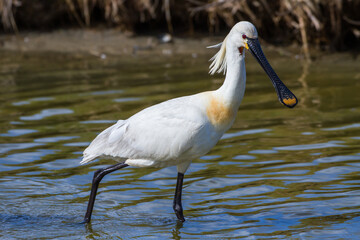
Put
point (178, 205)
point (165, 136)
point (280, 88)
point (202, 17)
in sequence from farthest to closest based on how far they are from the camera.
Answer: point (202, 17)
point (280, 88)
point (178, 205)
point (165, 136)

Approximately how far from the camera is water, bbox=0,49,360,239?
16.8 ft

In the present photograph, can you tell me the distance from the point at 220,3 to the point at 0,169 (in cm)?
596

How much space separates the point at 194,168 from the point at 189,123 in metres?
1.73

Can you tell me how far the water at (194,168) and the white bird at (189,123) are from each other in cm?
39

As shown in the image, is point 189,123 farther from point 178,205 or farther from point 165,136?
point 178,205

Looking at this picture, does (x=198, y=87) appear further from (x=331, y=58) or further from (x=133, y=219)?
(x=133, y=219)

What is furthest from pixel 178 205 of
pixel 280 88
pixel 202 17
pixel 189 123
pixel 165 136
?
pixel 202 17

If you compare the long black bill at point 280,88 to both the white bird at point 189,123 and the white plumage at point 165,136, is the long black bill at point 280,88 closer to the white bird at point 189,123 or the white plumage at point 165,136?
the white bird at point 189,123

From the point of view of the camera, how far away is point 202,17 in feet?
41.9

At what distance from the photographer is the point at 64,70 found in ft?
37.2

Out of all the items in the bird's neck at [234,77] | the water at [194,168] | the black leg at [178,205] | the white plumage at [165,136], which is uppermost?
the bird's neck at [234,77]

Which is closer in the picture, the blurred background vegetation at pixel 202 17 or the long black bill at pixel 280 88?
the long black bill at pixel 280 88

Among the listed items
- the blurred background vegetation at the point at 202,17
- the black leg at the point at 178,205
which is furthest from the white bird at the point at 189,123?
the blurred background vegetation at the point at 202,17

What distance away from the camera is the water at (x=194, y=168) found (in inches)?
202
